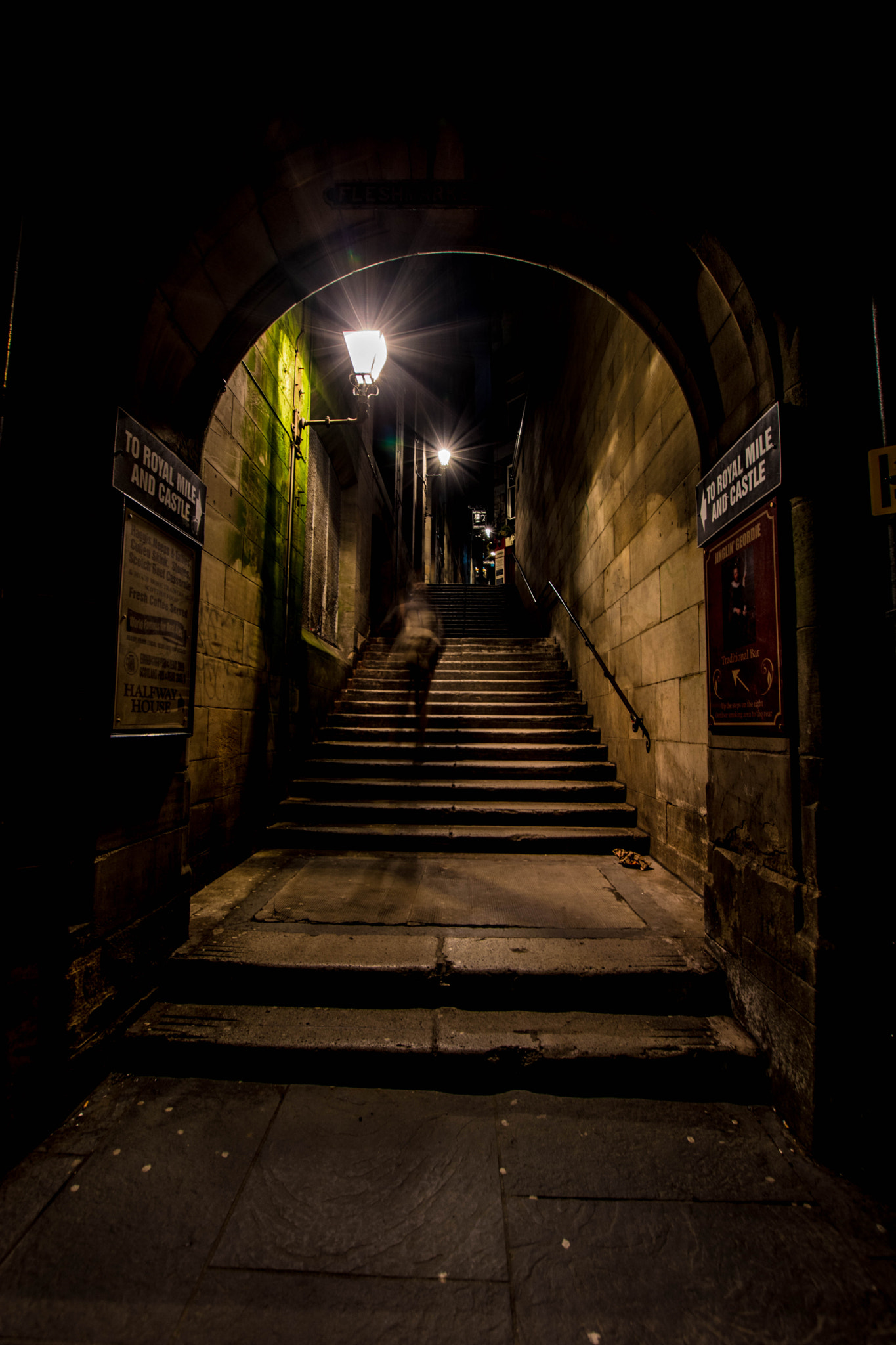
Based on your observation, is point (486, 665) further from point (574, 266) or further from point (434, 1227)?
point (434, 1227)

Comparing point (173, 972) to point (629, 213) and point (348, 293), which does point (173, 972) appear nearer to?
point (629, 213)

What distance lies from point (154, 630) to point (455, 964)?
210 centimetres

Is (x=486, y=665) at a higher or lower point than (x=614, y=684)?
higher

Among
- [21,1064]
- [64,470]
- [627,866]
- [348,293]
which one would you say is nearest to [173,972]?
[21,1064]

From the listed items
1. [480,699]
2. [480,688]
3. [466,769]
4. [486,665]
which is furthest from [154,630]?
[486,665]

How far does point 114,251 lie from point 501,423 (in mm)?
17448

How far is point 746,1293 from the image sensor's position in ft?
4.36

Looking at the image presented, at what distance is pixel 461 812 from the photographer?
4582 mm

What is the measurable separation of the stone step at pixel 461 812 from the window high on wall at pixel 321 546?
219 centimetres

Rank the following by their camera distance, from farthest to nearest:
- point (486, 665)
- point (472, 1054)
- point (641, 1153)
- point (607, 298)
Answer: point (486, 665) < point (607, 298) < point (472, 1054) < point (641, 1153)

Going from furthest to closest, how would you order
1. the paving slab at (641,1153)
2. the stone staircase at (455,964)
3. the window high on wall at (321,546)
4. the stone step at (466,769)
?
the window high on wall at (321,546) < the stone step at (466,769) < the stone staircase at (455,964) < the paving slab at (641,1153)

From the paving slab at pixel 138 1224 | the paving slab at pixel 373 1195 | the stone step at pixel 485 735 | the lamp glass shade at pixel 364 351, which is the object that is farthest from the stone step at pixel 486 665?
the paving slab at pixel 138 1224

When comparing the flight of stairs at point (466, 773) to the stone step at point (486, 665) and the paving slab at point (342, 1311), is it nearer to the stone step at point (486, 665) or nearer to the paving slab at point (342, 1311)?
the stone step at point (486, 665)

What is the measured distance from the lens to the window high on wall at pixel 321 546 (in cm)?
649
